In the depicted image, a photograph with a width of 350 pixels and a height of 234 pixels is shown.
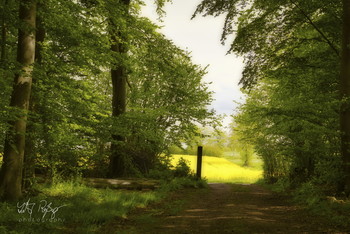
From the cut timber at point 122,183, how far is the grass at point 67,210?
110cm

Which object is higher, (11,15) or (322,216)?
(11,15)

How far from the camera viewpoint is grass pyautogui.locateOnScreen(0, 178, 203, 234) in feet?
17.4

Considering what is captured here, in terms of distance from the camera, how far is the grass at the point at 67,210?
532 centimetres

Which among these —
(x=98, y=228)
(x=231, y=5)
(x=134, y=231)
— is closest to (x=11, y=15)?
(x=98, y=228)

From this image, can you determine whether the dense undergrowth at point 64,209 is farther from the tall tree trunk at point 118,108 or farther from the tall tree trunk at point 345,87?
the tall tree trunk at point 345,87

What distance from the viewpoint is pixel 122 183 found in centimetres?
1112

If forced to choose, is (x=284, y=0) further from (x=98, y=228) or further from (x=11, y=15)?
(x=98, y=228)

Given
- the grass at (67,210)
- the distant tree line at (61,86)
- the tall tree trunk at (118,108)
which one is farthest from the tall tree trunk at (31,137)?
the tall tree trunk at (118,108)

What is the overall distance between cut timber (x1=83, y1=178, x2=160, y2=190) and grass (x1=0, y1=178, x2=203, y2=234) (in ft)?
3.62

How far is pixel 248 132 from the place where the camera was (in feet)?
63.5

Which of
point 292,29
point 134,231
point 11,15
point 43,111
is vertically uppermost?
point 292,29

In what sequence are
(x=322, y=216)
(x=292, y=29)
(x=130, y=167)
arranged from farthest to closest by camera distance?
(x=130, y=167) → (x=292, y=29) → (x=322, y=216)

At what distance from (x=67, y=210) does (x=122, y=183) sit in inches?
183

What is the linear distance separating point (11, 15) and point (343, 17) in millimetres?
9210
